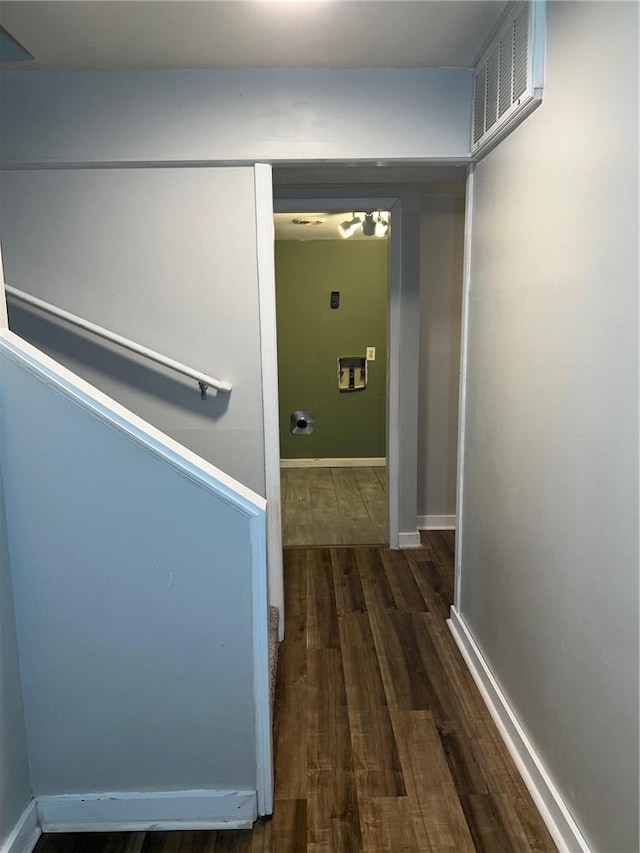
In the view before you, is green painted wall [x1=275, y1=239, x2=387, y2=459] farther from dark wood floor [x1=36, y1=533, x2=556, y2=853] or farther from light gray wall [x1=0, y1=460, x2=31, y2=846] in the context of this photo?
light gray wall [x1=0, y1=460, x2=31, y2=846]

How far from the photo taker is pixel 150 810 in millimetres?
1668

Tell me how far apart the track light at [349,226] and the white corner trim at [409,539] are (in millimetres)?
2243

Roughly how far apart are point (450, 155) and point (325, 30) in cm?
65

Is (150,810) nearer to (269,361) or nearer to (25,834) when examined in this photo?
(25,834)

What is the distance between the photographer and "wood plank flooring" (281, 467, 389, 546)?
156 inches

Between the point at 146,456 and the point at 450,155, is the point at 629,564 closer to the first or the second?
the point at 146,456

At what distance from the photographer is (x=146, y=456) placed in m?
1.51

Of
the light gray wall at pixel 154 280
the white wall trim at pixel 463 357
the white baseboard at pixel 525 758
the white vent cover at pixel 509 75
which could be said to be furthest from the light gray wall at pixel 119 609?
the white vent cover at pixel 509 75

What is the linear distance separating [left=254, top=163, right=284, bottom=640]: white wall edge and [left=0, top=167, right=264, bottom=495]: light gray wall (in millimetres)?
30

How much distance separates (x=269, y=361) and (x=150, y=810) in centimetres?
154

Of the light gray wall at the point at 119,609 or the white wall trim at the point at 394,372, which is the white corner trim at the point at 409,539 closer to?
the white wall trim at the point at 394,372

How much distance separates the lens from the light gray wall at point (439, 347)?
374 centimetres

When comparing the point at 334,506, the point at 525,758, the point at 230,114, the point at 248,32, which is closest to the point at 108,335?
the point at 230,114

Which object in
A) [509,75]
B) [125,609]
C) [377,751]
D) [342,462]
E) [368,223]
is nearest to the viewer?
[125,609]
